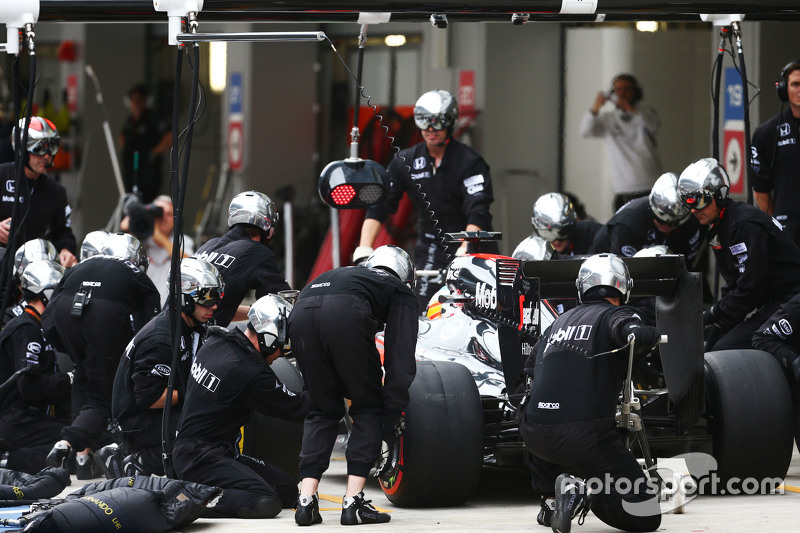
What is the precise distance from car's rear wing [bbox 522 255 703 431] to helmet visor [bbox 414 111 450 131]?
2.73 metres

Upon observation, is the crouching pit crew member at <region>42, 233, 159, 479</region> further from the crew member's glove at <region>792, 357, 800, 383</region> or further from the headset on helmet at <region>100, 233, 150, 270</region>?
the crew member's glove at <region>792, 357, 800, 383</region>

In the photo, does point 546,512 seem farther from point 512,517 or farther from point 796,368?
point 796,368

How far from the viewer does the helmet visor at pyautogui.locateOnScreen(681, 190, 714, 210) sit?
8.45m

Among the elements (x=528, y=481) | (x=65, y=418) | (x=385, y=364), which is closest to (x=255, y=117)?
(x=65, y=418)

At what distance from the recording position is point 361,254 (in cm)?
955

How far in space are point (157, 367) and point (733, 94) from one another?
712cm

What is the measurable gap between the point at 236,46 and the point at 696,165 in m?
7.73

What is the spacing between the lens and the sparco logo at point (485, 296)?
8.25 m

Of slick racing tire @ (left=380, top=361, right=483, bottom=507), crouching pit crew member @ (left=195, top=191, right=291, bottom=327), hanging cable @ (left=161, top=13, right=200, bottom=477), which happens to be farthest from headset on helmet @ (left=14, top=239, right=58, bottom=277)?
slick racing tire @ (left=380, top=361, right=483, bottom=507)

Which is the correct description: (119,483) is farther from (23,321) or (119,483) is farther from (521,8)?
Answer: (521,8)

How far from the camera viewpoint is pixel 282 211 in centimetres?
1473

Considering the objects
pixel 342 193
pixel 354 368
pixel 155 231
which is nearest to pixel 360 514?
pixel 354 368

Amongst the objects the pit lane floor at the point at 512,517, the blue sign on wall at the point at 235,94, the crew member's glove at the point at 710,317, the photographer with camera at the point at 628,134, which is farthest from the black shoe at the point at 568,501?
the blue sign on wall at the point at 235,94

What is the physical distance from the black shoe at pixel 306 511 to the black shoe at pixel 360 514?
150mm
